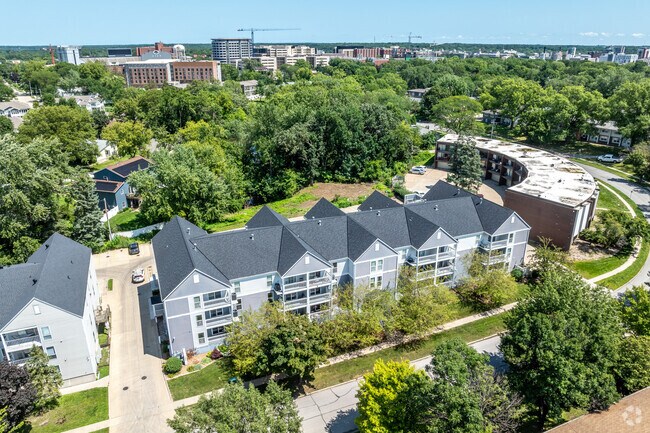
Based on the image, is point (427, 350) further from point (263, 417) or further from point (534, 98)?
point (534, 98)

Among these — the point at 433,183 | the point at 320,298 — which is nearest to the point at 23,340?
the point at 320,298

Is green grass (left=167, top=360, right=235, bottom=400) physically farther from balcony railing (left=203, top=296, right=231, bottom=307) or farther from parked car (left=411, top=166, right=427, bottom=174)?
parked car (left=411, top=166, right=427, bottom=174)

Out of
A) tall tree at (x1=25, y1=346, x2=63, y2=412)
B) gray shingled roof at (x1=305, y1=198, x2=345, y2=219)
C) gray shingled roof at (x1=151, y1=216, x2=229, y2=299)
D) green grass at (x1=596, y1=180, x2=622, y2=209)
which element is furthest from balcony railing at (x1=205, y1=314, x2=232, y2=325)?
green grass at (x1=596, y1=180, x2=622, y2=209)

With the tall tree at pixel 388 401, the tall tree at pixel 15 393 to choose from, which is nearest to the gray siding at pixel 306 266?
the tall tree at pixel 388 401

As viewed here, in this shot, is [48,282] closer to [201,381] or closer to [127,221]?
[201,381]

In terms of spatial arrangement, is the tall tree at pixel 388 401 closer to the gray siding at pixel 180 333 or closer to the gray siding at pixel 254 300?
the gray siding at pixel 254 300

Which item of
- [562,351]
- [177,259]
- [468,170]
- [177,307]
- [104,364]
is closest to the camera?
[562,351]
